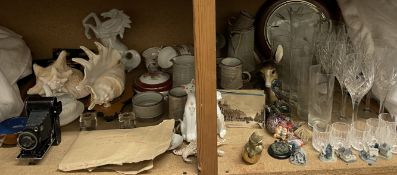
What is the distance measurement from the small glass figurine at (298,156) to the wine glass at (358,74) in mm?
180

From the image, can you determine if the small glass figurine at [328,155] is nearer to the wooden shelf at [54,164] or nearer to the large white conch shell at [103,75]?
the wooden shelf at [54,164]

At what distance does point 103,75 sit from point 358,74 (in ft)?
1.86

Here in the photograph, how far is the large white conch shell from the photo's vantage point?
0.98 metres

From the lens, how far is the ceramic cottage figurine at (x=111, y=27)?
114cm

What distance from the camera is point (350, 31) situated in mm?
1043

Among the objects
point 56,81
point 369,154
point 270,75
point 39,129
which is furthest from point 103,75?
point 369,154

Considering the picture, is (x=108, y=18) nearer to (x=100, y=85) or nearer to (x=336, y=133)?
(x=100, y=85)

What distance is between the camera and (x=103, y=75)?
101 cm

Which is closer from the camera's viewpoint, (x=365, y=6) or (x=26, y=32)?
(x=365, y=6)

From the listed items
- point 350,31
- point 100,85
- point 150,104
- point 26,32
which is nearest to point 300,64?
point 350,31

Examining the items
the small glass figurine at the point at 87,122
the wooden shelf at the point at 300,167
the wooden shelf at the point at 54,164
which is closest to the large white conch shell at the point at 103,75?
the small glass figurine at the point at 87,122

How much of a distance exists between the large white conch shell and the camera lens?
6.9 inches

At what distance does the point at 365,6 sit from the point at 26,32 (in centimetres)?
90

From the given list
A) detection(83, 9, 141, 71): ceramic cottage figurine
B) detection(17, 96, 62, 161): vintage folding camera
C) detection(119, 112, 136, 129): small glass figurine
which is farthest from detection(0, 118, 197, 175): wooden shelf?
detection(83, 9, 141, 71): ceramic cottage figurine
